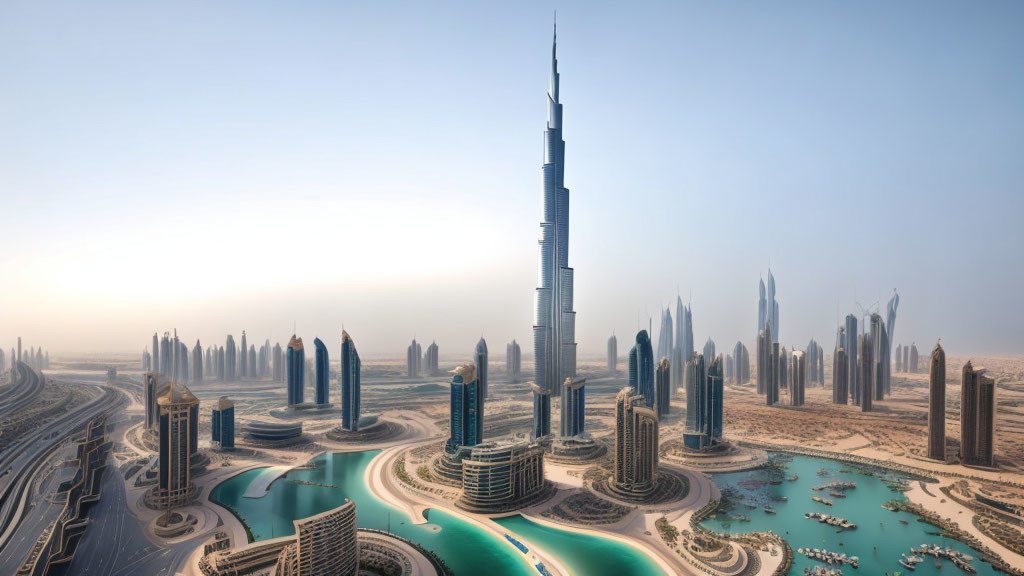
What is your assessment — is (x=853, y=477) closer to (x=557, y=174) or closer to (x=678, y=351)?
(x=557, y=174)

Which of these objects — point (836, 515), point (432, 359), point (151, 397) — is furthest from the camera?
point (432, 359)

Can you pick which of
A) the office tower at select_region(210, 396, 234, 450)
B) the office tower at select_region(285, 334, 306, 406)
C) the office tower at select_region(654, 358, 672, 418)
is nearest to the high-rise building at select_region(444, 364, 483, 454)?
the office tower at select_region(210, 396, 234, 450)

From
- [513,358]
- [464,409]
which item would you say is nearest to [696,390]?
[464,409]

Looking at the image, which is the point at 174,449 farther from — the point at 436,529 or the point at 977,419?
the point at 977,419

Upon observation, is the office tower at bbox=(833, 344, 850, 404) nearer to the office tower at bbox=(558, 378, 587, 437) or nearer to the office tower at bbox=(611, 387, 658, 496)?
the office tower at bbox=(558, 378, 587, 437)

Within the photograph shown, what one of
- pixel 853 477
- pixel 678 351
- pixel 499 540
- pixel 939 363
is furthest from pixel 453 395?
pixel 678 351

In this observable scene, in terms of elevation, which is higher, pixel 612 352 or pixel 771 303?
pixel 771 303

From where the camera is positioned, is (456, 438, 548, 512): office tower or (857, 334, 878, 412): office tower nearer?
(456, 438, 548, 512): office tower
